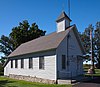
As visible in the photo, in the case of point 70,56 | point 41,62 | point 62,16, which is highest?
point 62,16

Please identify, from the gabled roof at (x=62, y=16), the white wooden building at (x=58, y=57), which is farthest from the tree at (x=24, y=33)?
the gabled roof at (x=62, y=16)

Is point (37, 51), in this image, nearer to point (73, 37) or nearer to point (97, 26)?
point (73, 37)

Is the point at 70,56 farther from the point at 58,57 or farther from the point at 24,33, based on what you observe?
the point at 24,33

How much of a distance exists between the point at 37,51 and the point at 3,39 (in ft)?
130

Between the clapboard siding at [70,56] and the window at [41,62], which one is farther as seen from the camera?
the window at [41,62]

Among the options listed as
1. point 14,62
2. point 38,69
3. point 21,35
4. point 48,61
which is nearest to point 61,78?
point 48,61

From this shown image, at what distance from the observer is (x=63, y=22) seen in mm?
24516

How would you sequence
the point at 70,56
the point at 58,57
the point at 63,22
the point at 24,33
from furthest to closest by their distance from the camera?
the point at 24,33 → the point at 63,22 → the point at 70,56 → the point at 58,57

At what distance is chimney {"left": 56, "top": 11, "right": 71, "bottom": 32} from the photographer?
24.4 metres

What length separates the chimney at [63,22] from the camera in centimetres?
2441

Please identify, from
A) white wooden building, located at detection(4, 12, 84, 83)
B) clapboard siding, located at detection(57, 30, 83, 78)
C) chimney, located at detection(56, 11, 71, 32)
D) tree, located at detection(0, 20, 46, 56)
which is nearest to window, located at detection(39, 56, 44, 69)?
white wooden building, located at detection(4, 12, 84, 83)

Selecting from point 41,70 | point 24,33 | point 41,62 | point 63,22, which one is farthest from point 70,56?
point 24,33

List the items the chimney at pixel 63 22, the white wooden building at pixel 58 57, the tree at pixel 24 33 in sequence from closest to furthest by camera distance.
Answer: the white wooden building at pixel 58 57, the chimney at pixel 63 22, the tree at pixel 24 33

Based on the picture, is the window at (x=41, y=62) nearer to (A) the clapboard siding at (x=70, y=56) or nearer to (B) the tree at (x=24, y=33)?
(A) the clapboard siding at (x=70, y=56)
